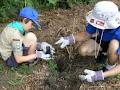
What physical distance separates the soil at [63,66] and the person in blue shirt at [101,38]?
117mm

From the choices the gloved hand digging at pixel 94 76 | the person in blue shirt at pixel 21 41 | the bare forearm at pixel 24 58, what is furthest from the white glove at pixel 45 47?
the gloved hand digging at pixel 94 76

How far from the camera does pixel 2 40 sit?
4.07 metres

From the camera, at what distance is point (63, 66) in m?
4.30

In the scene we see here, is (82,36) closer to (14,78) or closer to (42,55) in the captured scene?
(42,55)

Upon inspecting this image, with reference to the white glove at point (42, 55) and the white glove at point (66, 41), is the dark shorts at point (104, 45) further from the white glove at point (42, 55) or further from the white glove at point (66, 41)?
the white glove at point (42, 55)

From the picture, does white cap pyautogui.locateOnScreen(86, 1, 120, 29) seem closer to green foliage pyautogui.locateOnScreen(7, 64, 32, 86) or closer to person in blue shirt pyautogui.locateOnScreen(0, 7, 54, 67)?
person in blue shirt pyautogui.locateOnScreen(0, 7, 54, 67)

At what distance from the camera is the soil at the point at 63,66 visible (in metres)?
4.05

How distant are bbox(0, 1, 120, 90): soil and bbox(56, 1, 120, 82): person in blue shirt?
117 mm

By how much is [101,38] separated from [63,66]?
0.55 m

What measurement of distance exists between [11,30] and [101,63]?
1115mm

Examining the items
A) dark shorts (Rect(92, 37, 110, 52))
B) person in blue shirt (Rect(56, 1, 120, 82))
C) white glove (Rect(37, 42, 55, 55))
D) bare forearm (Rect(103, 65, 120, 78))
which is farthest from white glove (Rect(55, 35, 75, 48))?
bare forearm (Rect(103, 65, 120, 78))

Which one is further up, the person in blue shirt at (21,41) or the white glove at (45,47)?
the person in blue shirt at (21,41)

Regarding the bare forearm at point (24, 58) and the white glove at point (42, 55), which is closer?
the bare forearm at point (24, 58)

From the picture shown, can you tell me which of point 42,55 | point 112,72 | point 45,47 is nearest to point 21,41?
point 42,55
